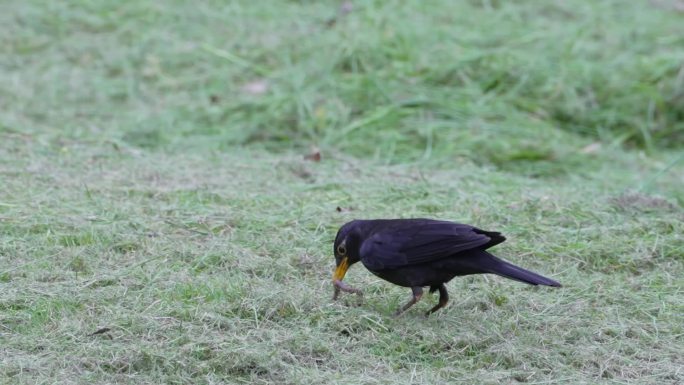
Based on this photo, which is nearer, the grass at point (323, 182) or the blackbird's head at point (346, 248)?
the grass at point (323, 182)

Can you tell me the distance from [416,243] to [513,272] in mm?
443

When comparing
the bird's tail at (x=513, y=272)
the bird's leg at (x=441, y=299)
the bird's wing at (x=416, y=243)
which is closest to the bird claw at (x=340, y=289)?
the bird's wing at (x=416, y=243)

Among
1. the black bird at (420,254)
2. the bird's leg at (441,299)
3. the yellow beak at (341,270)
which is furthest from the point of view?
the yellow beak at (341,270)

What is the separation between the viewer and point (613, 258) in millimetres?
5488

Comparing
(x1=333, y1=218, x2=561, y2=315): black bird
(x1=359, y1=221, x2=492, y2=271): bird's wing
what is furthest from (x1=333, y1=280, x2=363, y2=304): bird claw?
(x1=359, y1=221, x2=492, y2=271): bird's wing

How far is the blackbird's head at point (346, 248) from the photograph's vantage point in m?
4.85

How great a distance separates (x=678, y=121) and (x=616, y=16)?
2049 mm

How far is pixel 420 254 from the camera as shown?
4.64 metres

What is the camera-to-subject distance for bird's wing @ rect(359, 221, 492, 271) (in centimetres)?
456

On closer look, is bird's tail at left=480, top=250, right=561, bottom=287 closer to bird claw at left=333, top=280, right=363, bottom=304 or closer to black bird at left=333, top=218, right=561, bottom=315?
black bird at left=333, top=218, right=561, bottom=315

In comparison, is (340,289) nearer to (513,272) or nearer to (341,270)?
(341,270)

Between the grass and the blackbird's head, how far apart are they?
0.43ft

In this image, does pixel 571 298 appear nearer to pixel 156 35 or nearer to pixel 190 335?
pixel 190 335

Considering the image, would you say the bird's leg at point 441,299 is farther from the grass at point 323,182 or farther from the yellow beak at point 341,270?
the yellow beak at point 341,270
